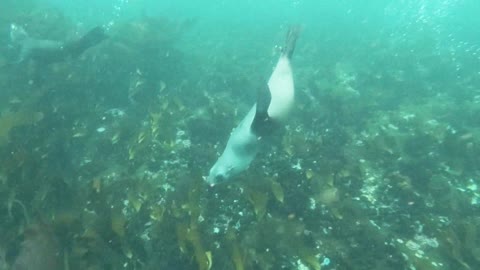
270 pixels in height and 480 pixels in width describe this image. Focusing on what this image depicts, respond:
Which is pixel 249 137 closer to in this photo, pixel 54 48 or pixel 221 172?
pixel 221 172

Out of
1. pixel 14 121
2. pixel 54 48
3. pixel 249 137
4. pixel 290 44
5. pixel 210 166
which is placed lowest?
pixel 210 166

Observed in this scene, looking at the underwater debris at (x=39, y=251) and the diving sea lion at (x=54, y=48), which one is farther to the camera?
the diving sea lion at (x=54, y=48)

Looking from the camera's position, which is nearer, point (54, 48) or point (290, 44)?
point (290, 44)

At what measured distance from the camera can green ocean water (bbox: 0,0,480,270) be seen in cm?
381

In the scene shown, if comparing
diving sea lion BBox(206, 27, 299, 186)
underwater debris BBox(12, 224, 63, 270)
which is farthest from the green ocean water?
diving sea lion BBox(206, 27, 299, 186)

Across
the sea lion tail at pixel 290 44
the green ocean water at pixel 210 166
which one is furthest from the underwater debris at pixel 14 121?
the sea lion tail at pixel 290 44

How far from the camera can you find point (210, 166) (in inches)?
213

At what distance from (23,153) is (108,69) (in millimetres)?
4437

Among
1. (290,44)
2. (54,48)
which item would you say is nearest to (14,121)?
(54,48)

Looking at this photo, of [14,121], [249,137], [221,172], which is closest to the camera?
[221,172]

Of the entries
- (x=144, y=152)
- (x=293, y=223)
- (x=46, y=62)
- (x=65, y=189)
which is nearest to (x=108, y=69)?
(x=46, y=62)

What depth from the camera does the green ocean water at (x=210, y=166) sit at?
3809 mm

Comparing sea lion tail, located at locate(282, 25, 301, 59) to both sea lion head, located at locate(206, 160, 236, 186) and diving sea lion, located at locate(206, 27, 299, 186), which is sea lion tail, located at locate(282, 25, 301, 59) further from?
sea lion head, located at locate(206, 160, 236, 186)

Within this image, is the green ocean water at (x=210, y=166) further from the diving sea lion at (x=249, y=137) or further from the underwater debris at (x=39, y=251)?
the diving sea lion at (x=249, y=137)
